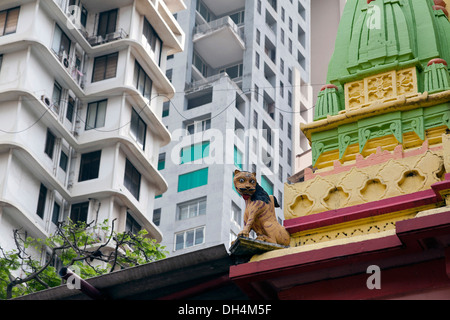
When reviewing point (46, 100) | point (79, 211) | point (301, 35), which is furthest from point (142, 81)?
point (301, 35)

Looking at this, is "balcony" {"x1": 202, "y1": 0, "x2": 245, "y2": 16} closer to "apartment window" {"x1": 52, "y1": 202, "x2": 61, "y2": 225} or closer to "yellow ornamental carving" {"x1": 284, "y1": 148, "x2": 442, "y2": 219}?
"apartment window" {"x1": 52, "y1": 202, "x2": 61, "y2": 225}

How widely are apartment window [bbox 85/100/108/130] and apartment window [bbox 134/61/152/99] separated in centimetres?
250

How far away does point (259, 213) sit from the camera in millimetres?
16766

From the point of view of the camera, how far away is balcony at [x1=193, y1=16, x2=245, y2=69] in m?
85.8

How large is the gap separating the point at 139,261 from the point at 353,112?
55.6 ft

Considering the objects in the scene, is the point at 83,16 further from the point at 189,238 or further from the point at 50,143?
the point at 189,238

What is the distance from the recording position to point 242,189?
1683cm

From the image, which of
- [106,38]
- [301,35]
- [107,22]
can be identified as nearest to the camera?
[106,38]

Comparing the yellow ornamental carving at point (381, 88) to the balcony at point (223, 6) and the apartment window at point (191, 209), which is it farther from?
the balcony at point (223, 6)

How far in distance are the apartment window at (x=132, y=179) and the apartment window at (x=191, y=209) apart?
16.8m

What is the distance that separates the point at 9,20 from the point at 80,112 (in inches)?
262

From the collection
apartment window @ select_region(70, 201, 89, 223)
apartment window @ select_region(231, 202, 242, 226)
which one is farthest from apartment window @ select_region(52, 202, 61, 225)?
apartment window @ select_region(231, 202, 242, 226)

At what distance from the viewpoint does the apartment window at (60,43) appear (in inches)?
2254

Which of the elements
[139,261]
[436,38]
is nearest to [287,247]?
[436,38]
